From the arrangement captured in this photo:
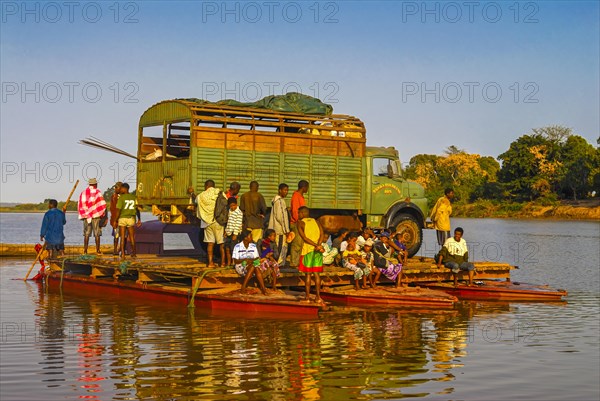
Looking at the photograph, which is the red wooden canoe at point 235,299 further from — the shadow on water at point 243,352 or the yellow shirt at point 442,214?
the yellow shirt at point 442,214

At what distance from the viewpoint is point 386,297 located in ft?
54.8

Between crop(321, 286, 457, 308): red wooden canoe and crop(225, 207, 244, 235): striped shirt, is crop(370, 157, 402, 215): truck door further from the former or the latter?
crop(225, 207, 244, 235): striped shirt

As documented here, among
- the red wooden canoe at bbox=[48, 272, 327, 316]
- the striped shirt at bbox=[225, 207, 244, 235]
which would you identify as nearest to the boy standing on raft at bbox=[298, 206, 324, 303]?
the red wooden canoe at bbox=[48, 272, 327, 316]

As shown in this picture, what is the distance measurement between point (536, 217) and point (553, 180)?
4431mm

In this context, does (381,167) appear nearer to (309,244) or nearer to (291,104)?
(291,104)

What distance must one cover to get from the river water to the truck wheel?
3.62 meters

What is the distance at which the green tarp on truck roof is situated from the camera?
19.8 m

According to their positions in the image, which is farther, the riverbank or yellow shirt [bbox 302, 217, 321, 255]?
the riverbank

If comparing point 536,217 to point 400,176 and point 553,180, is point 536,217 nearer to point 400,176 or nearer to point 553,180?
point 553,180

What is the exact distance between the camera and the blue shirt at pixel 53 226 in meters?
20.3

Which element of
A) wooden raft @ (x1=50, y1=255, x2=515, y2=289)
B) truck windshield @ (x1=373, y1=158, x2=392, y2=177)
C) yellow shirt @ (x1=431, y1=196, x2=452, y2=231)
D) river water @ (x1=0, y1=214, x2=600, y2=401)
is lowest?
river water @ (x1=0, y1=214, x2=600, y2=401)

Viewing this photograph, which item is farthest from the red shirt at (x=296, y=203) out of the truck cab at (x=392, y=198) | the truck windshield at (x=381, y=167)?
the truck windshield at (x=381, y=167)

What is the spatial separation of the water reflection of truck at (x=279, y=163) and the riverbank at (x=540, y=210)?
6568cm

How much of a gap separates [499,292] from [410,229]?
140 inches
